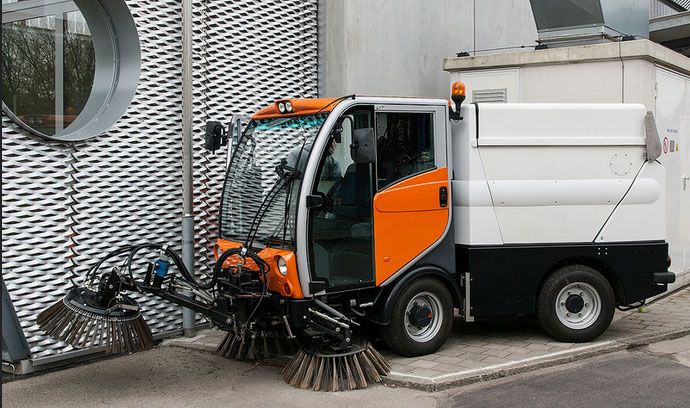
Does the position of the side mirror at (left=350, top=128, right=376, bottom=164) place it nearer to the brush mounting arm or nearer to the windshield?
the windshield

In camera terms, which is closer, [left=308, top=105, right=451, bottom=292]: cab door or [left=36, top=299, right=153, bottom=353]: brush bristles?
[left=36, top=299, right=153, bottom=353]: brush bristles

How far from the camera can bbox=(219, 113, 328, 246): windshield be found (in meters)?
6.07

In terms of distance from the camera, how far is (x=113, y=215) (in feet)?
23.7

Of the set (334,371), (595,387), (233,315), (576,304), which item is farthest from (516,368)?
(233,315)

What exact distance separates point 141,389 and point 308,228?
1959 millimetres

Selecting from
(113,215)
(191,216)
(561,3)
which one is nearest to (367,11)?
(561,3)

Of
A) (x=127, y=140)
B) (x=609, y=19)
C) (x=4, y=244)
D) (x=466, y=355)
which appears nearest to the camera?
(x=4, y=244)

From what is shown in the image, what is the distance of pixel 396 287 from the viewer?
650cm

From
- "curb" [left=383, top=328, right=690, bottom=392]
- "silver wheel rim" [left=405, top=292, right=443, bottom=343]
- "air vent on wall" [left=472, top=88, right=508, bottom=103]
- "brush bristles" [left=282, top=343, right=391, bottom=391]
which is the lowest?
"curb" [left=383, top=328, right=690, bottom=392]

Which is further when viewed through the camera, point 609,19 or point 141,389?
point 609,19

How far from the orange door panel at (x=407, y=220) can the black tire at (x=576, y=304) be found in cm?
137

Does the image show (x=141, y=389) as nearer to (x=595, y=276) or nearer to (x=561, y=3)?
(x=595, y=276)

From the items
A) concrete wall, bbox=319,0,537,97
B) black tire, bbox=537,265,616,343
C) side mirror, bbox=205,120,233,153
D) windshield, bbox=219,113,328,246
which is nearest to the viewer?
windshield, bbox=219,113,328,246

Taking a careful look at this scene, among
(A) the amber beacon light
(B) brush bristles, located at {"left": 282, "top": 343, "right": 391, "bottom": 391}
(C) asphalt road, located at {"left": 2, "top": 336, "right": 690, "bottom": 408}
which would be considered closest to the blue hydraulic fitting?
(C) asphalt road, located at {"left": 2, "top": 336, "right": 690, "bottom": 408}
